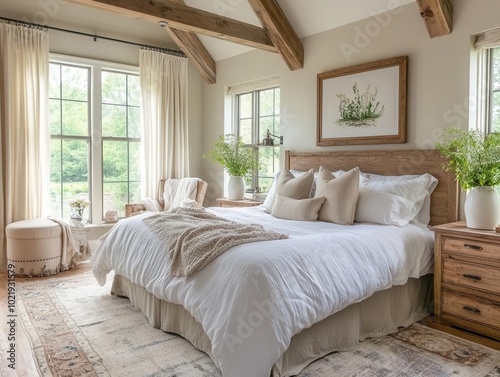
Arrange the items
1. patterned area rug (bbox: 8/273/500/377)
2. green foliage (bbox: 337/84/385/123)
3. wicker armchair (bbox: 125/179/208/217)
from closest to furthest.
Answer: patterned area rug (bbox: 8/273/500/377)
green foliage (bbox: 337/84/385/123)
wicker armchair (bbox: 125/179/208/217)

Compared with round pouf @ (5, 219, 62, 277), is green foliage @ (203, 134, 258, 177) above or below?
above

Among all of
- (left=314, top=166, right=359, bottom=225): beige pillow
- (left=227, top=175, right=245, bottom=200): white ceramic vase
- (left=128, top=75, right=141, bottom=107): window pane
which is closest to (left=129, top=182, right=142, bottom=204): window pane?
(left=128, top=75, right=141, bottom=107): window pane

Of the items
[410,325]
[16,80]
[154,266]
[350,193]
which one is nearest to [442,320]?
[410,325]

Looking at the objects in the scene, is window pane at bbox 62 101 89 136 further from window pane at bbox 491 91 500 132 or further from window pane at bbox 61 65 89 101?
window pane at bbox 491 91 500 132

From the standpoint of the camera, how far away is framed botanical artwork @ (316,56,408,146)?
3691mm

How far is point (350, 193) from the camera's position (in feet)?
10.8

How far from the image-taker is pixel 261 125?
5402 mm

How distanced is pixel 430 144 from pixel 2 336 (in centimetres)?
353

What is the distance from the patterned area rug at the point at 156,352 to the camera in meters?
2.27

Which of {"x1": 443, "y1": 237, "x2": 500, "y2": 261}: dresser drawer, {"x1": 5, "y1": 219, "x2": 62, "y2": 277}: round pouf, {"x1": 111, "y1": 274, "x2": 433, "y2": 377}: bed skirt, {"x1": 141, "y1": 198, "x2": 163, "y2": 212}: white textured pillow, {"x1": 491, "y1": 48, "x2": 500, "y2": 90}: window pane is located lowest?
{"x1": 111, "y1": 274, "x2": 433, "y2": 377}: bed skirt

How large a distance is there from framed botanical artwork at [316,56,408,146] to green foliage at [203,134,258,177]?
3.48 feet

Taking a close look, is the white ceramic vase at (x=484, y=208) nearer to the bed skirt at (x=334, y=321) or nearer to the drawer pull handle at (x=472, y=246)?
the drawer pull handle at (x=472, y=246)

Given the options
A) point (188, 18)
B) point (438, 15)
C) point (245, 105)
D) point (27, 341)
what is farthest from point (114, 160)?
point (438, 15)

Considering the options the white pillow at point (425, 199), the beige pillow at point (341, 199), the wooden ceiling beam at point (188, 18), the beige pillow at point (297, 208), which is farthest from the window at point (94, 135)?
the white pillow at point (425, 199)
